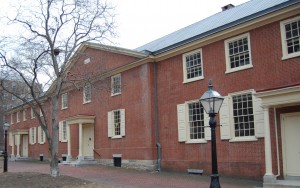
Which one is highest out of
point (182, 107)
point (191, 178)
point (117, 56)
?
point (117, 56)

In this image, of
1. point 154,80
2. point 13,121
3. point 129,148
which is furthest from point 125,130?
point 13,121

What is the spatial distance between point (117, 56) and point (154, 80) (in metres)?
3.93

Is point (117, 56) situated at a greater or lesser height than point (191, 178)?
greater

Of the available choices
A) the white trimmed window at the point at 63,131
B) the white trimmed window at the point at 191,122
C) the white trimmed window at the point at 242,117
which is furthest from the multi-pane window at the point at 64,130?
the white trimmed window at the point at 242,117

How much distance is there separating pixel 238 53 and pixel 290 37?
8.18 feet

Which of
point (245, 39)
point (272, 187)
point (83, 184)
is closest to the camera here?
point (272, 187)

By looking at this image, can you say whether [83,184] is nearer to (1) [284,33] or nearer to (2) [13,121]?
(1) [284,33]

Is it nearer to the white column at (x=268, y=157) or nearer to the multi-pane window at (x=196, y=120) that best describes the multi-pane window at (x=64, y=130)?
the multi-pane window at (x=196, y=120)

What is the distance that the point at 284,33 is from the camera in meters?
14.8

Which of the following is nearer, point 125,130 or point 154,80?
point 154,80

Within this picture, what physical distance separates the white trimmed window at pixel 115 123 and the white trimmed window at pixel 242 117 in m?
8.14

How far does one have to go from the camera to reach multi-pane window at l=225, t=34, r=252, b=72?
16.2 m

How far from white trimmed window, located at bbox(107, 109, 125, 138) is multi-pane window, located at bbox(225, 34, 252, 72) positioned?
860 cm

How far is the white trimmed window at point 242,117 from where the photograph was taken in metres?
15.3
